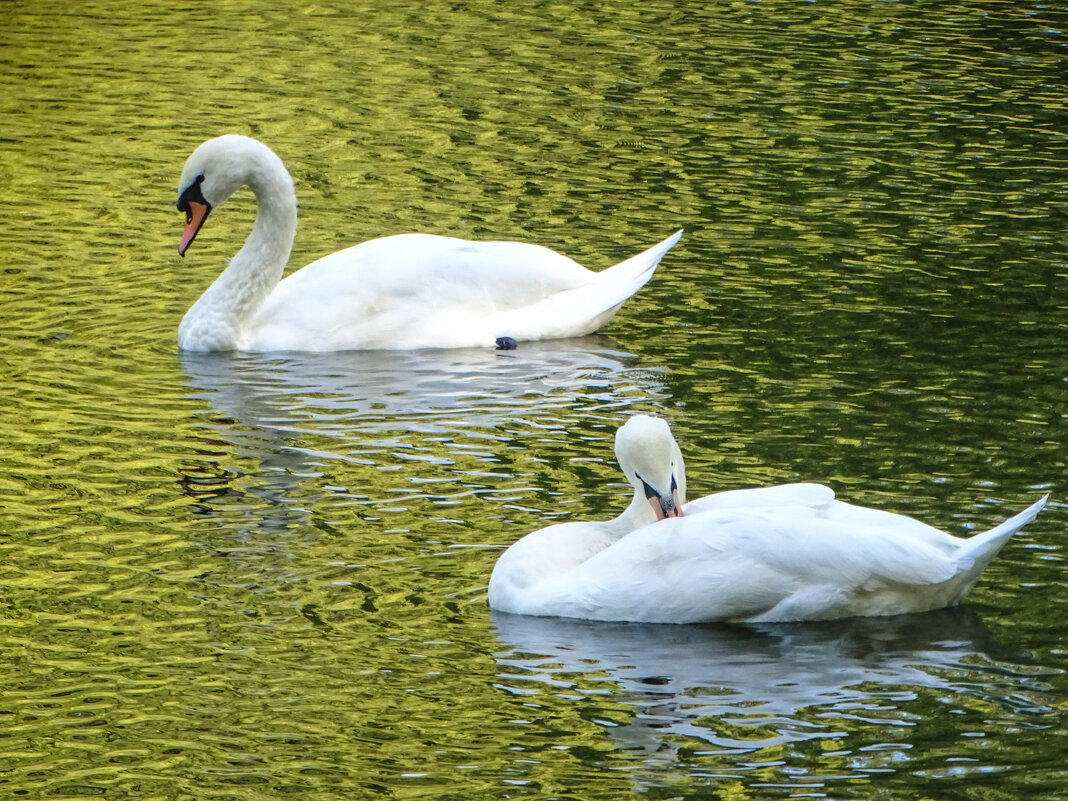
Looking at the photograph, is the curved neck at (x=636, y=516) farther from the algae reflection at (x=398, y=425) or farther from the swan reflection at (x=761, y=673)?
the algae reflection at (x=398, y=425)

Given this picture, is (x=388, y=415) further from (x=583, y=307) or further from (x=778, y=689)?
(x=778, y=689)

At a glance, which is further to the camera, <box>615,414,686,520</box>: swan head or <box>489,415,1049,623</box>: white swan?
<box>615,414,686,520</box>: swan head

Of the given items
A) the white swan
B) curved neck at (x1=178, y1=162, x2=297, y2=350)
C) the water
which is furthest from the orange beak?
the white swan

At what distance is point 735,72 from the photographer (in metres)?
20.7

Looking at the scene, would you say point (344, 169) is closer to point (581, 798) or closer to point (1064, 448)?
point (1064, 448)

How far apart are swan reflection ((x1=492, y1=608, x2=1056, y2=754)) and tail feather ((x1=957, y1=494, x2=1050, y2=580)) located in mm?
289

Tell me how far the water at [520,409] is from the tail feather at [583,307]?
0.59 feet

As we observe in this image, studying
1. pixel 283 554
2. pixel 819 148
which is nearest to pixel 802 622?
pixel 283 554

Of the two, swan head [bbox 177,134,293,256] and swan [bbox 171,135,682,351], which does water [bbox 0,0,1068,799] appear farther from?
swan head [bbox 177,134,293,256]

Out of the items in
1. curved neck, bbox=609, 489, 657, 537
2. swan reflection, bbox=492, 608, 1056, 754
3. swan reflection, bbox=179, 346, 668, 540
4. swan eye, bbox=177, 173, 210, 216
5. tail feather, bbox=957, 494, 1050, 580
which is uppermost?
swan eye, bbox=177, 173, 210, 216

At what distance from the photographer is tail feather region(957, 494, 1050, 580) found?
8047 mm

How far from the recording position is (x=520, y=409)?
11656mm

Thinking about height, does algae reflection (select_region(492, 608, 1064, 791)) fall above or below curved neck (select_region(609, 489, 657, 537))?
below

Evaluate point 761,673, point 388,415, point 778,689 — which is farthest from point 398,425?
point 778,689
